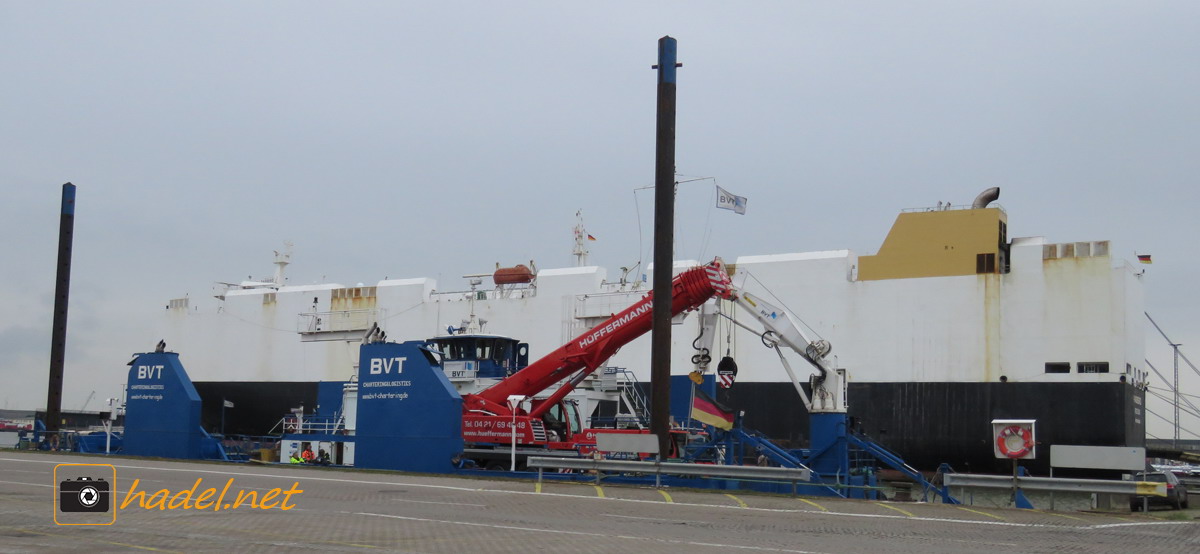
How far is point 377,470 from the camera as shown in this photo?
20.7 meters

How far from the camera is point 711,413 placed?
19.6 meters

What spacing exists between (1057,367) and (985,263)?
3584mm

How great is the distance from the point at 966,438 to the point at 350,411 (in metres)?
17.1

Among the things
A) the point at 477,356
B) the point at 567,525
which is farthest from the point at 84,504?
the point at 477,356

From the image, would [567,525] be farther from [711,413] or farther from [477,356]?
[477,356]

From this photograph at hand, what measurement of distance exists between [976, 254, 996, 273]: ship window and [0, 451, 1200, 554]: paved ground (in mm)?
18105

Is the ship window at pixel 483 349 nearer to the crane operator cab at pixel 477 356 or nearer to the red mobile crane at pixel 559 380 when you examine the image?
the crane operator cab at pixel 477 356

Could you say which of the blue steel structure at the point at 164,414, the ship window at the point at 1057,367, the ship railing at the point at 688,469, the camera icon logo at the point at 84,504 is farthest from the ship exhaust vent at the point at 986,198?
the camera icon logo at the point at 84,504

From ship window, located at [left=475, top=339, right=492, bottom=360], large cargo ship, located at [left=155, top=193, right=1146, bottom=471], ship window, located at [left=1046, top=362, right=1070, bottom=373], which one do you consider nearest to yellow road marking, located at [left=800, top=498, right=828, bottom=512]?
ship window, located at [left=475, top=339, right=492, bottom=360]

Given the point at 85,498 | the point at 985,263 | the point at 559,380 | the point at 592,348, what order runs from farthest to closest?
the point at 985,263, the point at 559,380, the point at 592,348, the point at 85,498

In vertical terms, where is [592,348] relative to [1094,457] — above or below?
above

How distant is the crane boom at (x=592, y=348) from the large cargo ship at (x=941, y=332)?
4727 mm

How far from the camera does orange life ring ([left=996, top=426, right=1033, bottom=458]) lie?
1390 centimetres

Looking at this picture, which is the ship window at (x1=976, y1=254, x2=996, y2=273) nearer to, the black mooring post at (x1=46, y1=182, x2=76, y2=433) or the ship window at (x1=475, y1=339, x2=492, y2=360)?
the ship window at (x1=475, y1=339, x2=492, y2=360)
